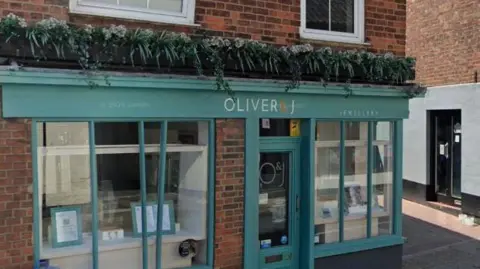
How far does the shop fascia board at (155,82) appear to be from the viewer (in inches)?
194

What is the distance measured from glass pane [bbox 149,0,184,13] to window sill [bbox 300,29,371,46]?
172cm

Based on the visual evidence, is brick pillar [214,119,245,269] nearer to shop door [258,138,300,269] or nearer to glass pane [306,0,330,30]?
shop door [258,138,300,269]

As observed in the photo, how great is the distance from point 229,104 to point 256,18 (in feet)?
3.84

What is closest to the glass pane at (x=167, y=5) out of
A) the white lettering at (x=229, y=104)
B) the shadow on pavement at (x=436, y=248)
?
the white lettering at (x=229, y=104)

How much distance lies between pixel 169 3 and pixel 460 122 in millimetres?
8603

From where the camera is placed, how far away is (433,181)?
13109 mm

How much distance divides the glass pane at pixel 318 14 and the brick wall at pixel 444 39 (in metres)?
5.56

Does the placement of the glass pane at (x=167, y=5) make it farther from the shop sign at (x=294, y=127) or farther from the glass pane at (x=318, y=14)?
the shop sign at (x=294, y=127)

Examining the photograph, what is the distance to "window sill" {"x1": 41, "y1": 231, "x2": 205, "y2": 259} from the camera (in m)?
5.36

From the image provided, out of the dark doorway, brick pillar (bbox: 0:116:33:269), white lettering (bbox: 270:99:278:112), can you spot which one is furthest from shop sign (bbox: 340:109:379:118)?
the dark doorway

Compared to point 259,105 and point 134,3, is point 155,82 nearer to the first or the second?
point 134,3

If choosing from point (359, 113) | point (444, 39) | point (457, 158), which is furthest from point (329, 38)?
point (457, 158)

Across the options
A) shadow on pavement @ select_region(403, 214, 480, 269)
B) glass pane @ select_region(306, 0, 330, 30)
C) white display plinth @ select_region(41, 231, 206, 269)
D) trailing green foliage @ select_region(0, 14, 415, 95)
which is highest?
glass pane @ select_region(306, 0, 330, 30)

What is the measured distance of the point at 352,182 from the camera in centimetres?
764
